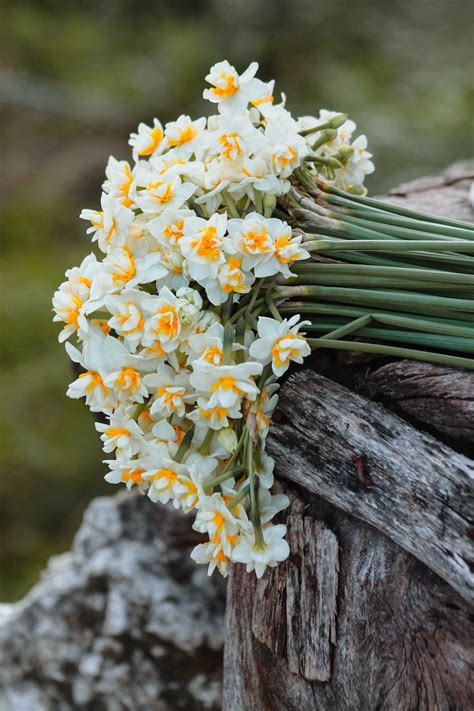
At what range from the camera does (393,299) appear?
1.05 m

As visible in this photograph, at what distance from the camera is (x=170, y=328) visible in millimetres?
991

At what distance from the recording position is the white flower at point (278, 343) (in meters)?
1.00

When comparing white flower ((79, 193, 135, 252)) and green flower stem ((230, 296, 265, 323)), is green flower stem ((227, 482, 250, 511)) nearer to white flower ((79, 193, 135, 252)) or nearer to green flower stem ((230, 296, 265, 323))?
green flower stem ((230, 296, 265, 323))

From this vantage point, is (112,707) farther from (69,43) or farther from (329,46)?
(69,43)

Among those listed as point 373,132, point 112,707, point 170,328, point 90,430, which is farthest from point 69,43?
point 170,328

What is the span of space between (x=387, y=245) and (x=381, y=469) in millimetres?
291

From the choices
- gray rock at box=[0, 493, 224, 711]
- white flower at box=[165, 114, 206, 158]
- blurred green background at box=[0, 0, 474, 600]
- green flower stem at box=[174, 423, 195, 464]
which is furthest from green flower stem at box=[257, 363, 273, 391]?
blurred green background at box=[0, 0, 474, 600]

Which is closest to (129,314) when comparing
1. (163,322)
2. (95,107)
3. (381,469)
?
(163,322)

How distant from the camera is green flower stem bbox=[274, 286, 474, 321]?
1.03 meters

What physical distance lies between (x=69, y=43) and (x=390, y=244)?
5015 millimetres

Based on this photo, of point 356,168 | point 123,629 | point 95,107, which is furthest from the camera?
point 95,107

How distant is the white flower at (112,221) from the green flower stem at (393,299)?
8.5 inches

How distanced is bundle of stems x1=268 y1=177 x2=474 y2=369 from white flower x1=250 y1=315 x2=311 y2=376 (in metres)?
0.03

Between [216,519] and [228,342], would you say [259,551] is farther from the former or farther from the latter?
[228,342]
